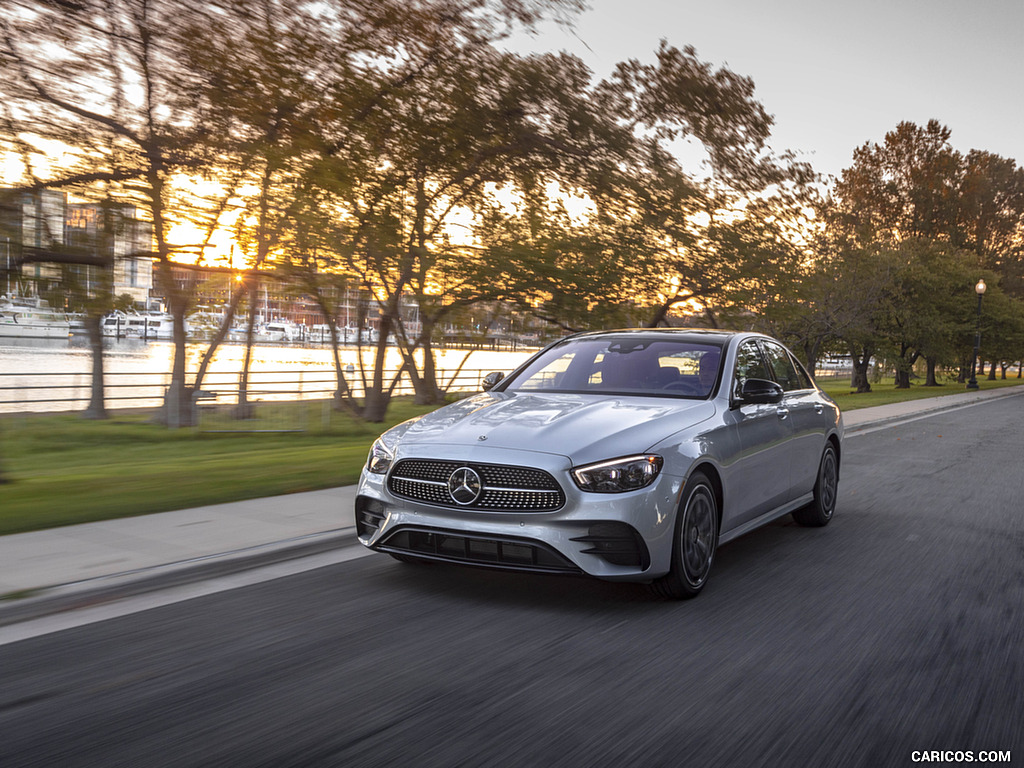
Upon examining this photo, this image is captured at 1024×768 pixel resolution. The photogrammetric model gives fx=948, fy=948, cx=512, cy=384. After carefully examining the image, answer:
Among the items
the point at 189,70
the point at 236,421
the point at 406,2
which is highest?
the point at 406,2

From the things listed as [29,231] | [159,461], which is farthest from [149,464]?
Result: [29,231]

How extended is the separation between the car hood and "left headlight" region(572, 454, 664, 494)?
0.05m

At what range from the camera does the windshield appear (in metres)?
6.74

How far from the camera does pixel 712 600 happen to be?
228 inches

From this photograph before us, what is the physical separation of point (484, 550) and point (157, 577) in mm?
2172

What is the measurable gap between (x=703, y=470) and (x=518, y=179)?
39.5 ft

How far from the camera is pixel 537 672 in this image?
4445 millimetres

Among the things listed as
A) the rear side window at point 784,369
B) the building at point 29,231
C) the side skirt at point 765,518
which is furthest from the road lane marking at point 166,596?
the building at point 29,231

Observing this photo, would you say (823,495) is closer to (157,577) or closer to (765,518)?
(765,518)

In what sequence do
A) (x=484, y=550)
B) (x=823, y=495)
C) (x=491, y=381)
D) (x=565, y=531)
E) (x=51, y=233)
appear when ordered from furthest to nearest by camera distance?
(x=51, y=233) → (x=823, y=495) → (x=491, y=381) → (x=484, y=550) → (x=565, y=531)

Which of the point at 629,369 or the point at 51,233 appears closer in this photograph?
the point at 629,369

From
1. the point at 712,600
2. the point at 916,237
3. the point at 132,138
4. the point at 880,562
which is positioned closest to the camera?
the point at 712,600

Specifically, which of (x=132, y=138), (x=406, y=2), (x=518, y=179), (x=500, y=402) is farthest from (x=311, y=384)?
(x=500, y=402)

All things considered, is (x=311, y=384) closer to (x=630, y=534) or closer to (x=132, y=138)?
(x=132, y=138)
